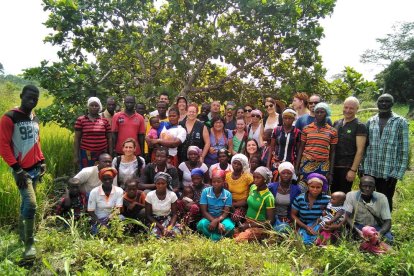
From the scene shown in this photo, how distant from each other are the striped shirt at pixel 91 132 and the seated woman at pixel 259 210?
2.44 meters

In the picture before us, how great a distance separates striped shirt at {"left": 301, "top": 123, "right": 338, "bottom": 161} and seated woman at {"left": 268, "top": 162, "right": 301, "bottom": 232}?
0.37 metres

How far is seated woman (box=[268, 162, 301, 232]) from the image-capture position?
186 inches

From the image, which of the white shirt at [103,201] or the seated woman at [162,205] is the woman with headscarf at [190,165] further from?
the white shirt at [103,201]

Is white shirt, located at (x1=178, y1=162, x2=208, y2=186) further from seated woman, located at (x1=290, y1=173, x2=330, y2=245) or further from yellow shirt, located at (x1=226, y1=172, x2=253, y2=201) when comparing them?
seated woman, located at (x1=290, y1=173, x2=330, y2=245)

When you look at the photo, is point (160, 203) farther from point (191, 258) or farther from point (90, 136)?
point (90, 136)

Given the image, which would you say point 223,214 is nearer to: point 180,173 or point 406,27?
point 180,173

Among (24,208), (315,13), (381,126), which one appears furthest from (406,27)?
(24,208)

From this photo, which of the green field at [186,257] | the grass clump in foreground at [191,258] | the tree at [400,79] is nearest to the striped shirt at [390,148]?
the green field at [186,257]

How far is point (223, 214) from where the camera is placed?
489 centimetres

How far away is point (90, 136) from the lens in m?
5.37

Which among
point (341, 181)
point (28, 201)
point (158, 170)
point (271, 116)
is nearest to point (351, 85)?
point (271, 116)

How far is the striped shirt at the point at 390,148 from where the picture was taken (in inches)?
185

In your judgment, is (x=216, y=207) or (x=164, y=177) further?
(x=216, y=207)

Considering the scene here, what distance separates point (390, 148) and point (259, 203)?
6.27ft
